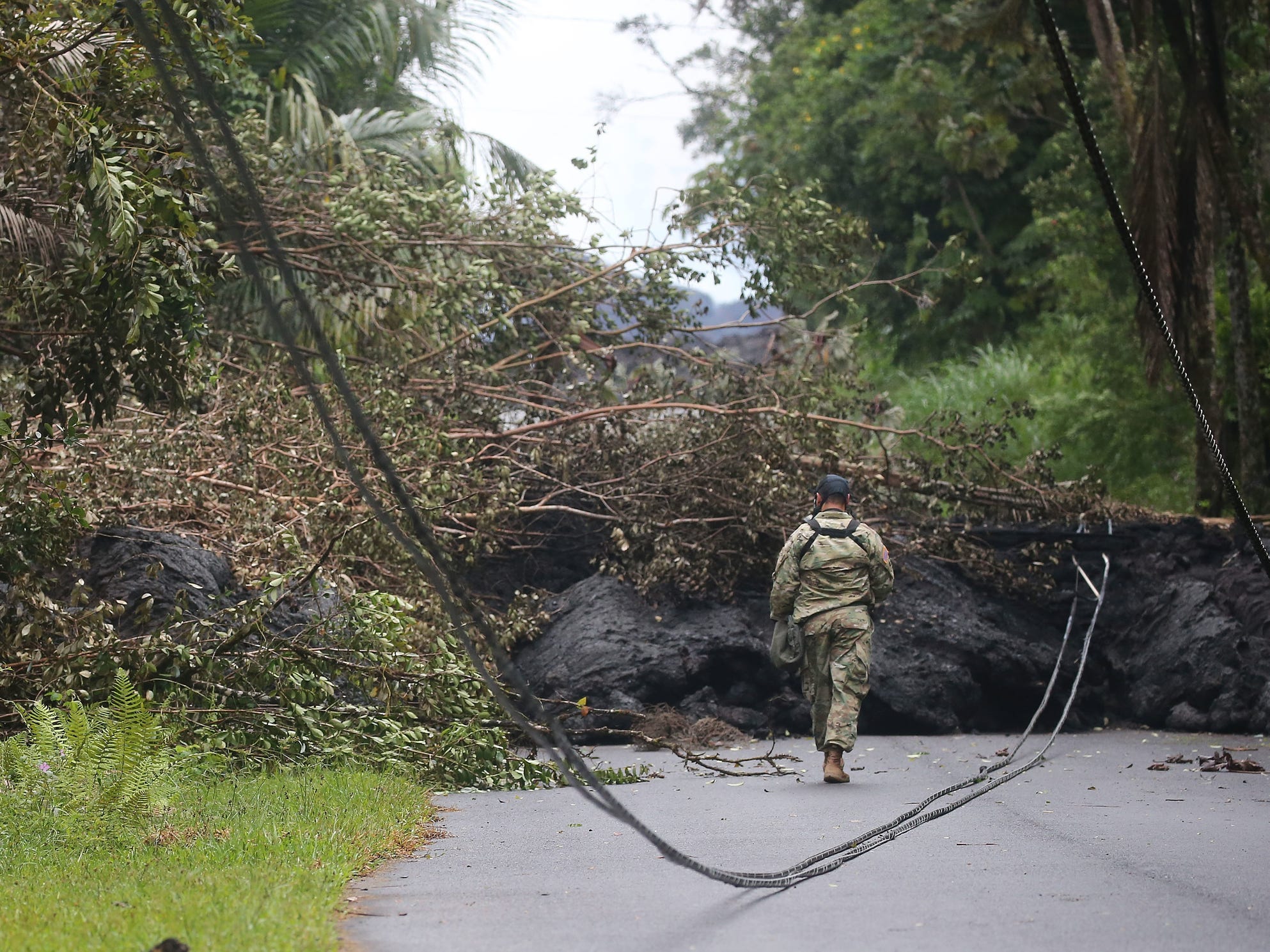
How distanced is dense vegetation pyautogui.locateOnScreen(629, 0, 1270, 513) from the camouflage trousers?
420cm

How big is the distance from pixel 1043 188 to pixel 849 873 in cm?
1644

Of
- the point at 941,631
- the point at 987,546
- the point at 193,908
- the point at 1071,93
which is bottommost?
the point at 193,908

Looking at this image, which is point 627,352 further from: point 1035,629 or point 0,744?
point 0,744

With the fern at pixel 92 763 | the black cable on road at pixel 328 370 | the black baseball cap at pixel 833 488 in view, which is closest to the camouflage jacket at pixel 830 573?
the black baseball cap at pixel 833 488

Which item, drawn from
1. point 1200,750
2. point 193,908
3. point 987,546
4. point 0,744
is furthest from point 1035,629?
point 193,908

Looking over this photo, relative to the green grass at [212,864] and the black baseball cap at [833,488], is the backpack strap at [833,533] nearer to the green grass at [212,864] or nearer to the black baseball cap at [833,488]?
the black baseball cap at [833,488]

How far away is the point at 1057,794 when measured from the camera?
Result: 830 centimetres

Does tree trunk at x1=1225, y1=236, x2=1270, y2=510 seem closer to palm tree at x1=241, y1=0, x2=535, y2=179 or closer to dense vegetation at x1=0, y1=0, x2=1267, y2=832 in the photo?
dense vegetation at x1=0, y1=0, x2=1267, y2=832

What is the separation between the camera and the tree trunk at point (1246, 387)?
14.4m

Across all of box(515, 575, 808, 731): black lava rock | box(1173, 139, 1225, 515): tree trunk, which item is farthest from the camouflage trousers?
box(515, 575, 808, 731): black lava rock

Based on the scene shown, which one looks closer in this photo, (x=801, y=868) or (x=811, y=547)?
(x=801, y=868)

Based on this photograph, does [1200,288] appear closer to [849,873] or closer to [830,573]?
[830,573]

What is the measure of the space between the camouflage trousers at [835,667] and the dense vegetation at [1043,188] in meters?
4.20

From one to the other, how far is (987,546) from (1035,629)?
922 mm
